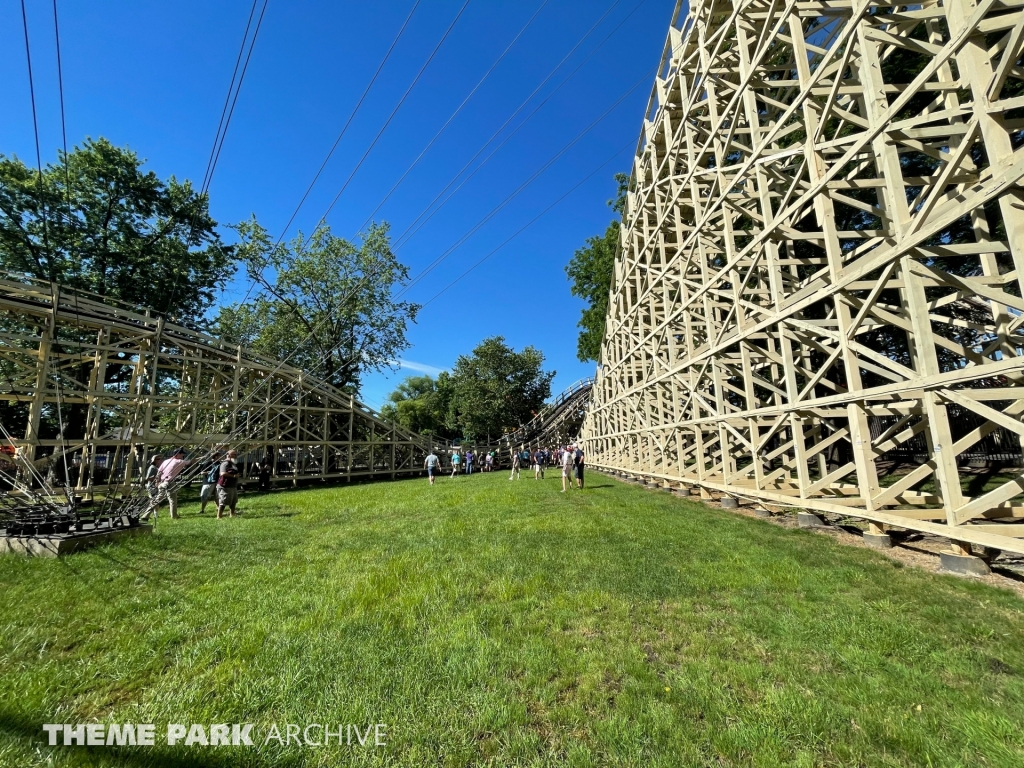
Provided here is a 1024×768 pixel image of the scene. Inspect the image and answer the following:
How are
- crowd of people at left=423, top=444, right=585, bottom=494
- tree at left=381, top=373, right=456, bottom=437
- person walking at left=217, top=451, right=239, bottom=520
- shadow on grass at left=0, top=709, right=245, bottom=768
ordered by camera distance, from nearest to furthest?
shadow on grass at left=0, top=709, right=245, bottom=768
person walking at left=217, top=451, right=239, bottom=520
crowd of people at left=423, top=444, right=585, bottom=494
tree at left=381, top=373, right=456, bottom=437

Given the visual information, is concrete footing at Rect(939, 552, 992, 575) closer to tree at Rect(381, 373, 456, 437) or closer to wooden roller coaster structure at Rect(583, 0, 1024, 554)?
wooden roller coaster structure at Rect(583, 0, 1024, 554)

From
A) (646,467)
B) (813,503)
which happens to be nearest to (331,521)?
(813,503)

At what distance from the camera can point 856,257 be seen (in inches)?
382

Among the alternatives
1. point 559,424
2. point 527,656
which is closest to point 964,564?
point 527,656

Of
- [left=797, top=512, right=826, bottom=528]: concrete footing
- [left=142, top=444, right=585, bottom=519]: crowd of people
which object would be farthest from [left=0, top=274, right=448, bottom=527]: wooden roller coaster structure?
[left=797, top=512, right=826, bottom=528]: concrete footing

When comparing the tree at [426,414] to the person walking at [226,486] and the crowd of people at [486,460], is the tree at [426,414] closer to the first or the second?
the crowd of people at [486,460]

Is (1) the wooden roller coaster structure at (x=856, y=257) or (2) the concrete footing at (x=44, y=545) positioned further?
(2) the concrete footing at (x=44, y=545)

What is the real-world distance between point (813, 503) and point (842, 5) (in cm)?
904

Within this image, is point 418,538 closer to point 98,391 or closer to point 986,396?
point 986,396

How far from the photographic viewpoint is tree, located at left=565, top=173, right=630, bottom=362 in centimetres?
2695

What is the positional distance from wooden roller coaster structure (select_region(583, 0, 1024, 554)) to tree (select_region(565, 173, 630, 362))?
8395 millimetres

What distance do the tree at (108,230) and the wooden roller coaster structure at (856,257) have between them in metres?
20.5

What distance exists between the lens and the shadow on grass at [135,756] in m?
2.19

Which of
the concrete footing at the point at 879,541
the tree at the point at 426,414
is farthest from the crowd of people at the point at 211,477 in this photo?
the tree at the point at 426,414
